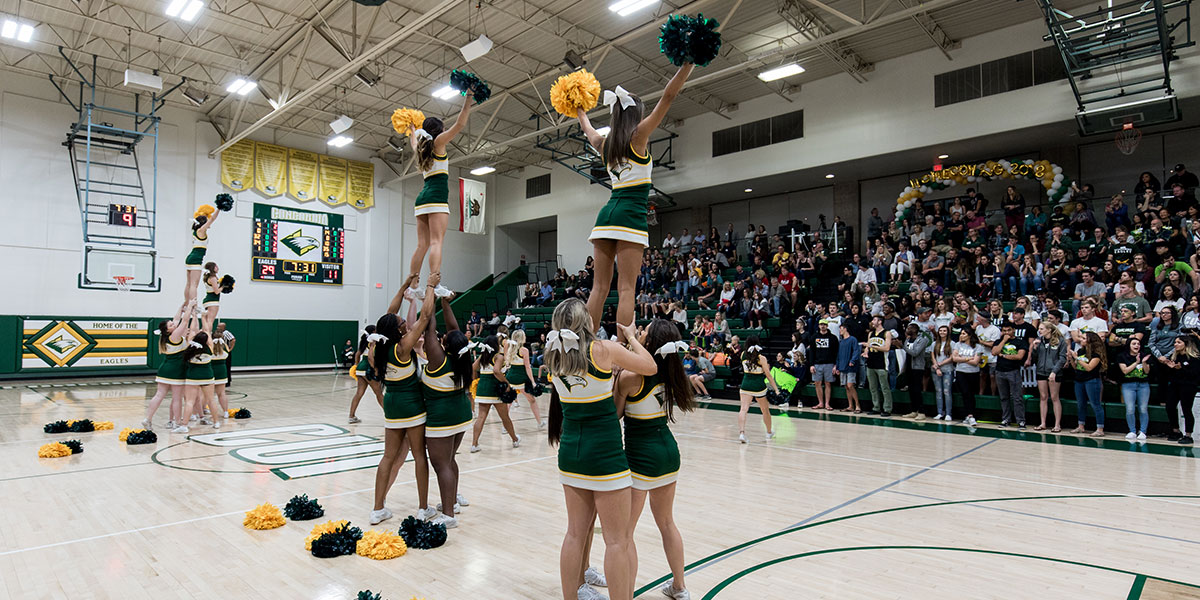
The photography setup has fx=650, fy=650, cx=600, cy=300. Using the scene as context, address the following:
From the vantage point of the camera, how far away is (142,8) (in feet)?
42.1

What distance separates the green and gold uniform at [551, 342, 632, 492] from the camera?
2.68 m

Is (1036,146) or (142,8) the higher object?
(142,8)

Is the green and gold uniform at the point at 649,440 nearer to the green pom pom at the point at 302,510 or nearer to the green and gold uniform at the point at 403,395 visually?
the green and gold uniform at the point at 403,395

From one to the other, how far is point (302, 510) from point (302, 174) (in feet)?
60.3

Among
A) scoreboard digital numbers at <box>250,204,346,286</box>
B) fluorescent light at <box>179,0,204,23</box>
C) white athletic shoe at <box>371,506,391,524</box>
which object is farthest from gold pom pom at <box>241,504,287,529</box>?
scoreboard digital numbers at <box>250,204,346,286</box>

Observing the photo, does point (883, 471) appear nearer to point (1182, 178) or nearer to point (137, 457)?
point (137, 457)

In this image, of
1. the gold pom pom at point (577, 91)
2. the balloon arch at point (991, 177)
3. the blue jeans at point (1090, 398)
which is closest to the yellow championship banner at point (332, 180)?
the balloon arch at point (991, 177)

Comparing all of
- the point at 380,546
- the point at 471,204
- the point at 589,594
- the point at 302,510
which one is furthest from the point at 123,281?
the point at 589,594

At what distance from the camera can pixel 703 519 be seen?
460cm

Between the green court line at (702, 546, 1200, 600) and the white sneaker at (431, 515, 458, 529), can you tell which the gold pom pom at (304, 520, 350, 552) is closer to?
the white sneaker at (431, 515, 458, 529)

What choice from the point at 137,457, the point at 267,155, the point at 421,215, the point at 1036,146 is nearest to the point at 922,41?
the point at 1036,146

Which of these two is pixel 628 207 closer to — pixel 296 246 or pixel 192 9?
pixel 192 9

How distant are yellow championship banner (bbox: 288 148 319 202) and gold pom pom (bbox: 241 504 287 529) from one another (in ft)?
59.0

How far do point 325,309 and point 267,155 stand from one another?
5.00 meters
